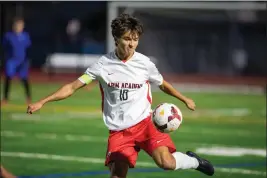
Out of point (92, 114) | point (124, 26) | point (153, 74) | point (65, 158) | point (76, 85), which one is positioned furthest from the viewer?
point (92, 114)

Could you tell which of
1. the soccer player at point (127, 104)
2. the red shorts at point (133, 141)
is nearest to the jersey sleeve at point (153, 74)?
the soccer player at point (127, 104)

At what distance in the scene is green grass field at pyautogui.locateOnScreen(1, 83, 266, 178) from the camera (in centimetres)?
1202

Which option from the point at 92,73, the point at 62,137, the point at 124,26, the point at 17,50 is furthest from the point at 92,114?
the point at 124,26

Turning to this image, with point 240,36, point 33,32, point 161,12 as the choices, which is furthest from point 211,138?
point 33,32

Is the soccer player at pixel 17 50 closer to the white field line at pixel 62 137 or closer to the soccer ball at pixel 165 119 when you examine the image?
the white field line at pixel 62 137

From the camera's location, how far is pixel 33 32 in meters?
39.5

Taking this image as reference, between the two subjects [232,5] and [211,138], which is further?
[232,5]

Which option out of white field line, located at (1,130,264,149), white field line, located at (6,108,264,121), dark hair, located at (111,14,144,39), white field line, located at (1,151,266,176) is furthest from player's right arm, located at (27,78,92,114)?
white field line, located at (6,108,264,121)

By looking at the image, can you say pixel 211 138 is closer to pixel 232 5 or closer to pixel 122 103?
pixel 122 103

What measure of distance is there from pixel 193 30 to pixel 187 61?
1426mm

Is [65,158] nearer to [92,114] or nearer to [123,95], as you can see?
[123,95]

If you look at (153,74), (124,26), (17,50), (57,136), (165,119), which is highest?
(124,26)

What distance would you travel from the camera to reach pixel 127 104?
9086 millimetres

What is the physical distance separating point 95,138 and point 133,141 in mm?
6778
